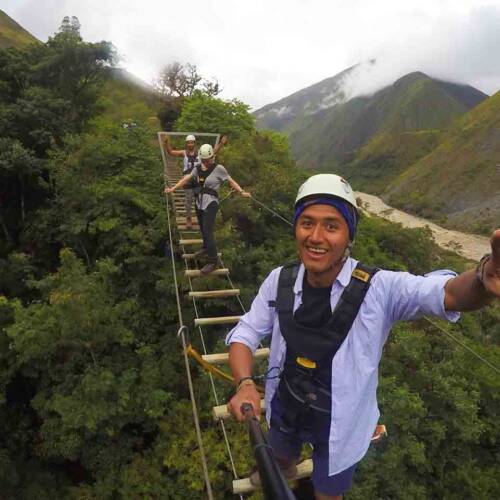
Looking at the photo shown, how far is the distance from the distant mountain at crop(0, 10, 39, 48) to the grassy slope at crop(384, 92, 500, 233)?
6244cm

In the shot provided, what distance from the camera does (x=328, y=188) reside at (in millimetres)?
1786

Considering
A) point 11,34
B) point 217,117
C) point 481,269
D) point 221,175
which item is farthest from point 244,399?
point 11,34

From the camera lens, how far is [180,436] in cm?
776

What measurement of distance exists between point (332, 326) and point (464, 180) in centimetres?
7879

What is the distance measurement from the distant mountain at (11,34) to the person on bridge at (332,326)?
5895cm

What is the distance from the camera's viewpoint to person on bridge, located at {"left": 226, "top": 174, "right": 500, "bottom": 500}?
1.77m

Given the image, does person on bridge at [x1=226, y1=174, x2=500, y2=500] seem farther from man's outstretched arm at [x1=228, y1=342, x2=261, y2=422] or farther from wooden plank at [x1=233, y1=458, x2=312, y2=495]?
wooden plank at [x1=233, y1=458, x2=312, y2=495]

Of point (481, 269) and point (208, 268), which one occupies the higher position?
point (481, 269)

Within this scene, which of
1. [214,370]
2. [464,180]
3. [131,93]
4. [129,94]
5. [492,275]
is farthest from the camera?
[464,180]

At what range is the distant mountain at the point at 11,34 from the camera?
50.8 meters

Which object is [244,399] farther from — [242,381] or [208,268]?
[208,268]

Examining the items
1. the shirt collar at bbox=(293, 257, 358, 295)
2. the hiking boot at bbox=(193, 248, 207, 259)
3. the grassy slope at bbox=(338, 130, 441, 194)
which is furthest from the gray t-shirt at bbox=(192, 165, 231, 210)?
the grassy slope at bbox=(338, 130, 441, 194)

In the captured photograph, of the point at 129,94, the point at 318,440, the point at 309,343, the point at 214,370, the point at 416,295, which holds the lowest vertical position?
the point at 318,440

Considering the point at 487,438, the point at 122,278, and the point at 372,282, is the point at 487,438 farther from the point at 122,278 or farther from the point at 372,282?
the point at 122,278
